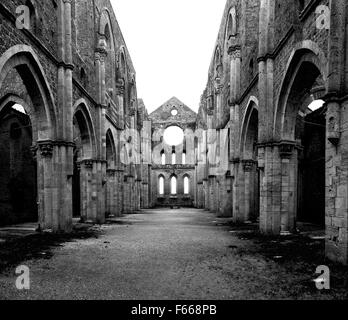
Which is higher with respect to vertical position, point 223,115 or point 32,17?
point 32,17

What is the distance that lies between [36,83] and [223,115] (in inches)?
564

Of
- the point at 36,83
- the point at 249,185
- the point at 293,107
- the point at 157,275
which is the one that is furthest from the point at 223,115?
the point at 157,275

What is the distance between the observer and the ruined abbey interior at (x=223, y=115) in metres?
6.58

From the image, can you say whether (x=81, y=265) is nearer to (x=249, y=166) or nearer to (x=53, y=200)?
(x=53, y=200)

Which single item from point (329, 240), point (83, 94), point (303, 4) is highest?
point (303, 4)

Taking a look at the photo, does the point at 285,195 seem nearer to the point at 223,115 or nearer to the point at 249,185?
the point at 249,185

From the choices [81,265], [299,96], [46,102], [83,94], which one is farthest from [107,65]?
[81,265]

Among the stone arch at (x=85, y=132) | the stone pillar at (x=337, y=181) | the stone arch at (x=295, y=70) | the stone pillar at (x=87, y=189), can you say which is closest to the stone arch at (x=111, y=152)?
the stone arch at (x=85, y=132)

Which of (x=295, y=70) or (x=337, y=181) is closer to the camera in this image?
(x=337, y=181)

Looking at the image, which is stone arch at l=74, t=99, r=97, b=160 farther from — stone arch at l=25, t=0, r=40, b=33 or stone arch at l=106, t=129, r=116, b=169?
stone arch at l=25, t=0, r=40, b=33

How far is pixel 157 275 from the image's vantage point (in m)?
5.37

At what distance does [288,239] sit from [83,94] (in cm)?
1129

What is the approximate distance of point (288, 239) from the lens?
9148 millimetres

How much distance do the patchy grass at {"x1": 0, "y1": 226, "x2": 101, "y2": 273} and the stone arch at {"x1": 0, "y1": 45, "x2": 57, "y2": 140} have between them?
371 centimetres
